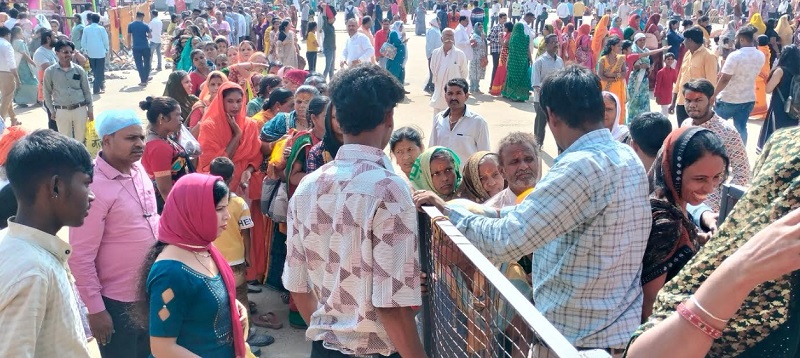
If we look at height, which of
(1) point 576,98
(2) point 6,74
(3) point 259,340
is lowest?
(3) point 259,340

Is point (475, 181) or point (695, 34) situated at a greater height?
point (695, 34)

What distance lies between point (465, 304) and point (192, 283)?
1.05 metres

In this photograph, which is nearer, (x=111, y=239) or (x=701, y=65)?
(x=111, y=239)

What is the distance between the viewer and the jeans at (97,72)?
15.8 metres

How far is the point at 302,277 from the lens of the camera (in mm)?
2535

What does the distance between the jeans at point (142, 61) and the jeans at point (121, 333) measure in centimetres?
1508

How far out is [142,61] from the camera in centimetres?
1759

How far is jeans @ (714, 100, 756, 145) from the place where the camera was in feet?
30.4

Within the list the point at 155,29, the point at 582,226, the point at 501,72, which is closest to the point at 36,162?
the point at 582,226

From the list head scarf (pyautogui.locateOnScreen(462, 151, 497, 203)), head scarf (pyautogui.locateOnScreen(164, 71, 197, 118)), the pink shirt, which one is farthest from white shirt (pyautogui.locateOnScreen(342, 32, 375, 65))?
the pink shirt

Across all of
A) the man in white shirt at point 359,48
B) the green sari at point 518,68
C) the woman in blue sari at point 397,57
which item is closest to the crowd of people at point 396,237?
the man in white shirt at point 359,48

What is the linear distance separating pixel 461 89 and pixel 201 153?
7.63 ft

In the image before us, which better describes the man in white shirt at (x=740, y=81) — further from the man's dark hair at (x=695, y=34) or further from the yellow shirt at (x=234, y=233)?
the yellow shirt at (x=234, y=233)

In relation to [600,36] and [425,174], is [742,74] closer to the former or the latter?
[425,174]
